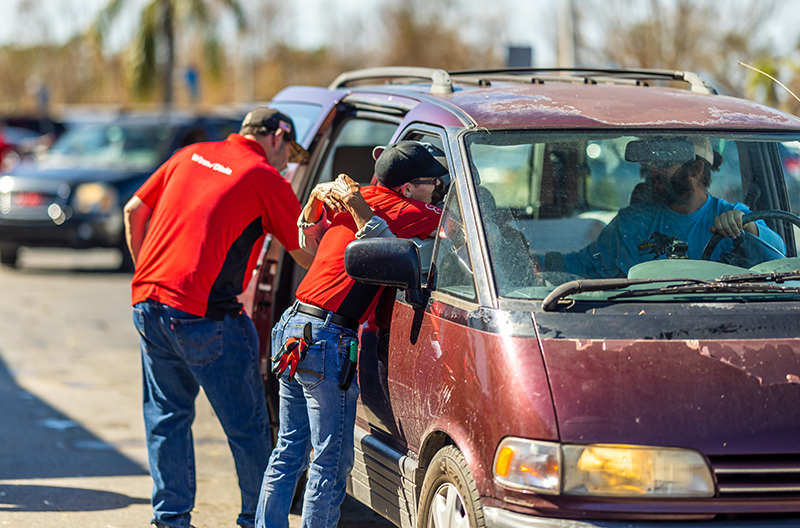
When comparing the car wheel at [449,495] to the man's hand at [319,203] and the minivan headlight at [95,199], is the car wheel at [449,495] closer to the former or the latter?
the man's hand at [319,203]

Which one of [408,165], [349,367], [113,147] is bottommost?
[349,367]

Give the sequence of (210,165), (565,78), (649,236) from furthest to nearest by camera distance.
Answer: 1. (565,78)
2. (210,165)
3. (649,236)

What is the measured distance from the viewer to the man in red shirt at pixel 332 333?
3.93 m

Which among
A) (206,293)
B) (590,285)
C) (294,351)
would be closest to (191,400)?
(206,293)

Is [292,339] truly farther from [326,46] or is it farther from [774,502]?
[326,46]

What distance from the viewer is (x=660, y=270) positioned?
3668 mm

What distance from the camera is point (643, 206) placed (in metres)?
4.05

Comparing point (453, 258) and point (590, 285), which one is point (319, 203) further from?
point (590, 285)

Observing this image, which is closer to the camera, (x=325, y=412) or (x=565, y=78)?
(x=325, y=412)

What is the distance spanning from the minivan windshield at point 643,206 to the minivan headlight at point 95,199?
10282 millimetres

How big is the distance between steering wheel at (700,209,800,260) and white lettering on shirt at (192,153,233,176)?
198cm

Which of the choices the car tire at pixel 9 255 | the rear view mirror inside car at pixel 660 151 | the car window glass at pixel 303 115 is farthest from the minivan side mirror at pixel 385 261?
the car tire at pixel 9 255

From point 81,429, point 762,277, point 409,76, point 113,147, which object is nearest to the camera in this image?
point 762,277

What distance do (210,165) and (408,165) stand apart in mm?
1081
